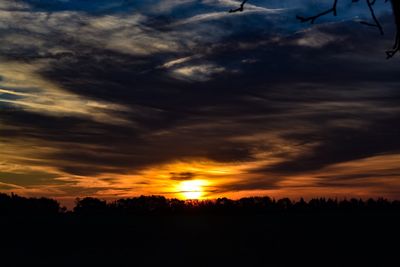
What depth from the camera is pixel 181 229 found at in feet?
64.7

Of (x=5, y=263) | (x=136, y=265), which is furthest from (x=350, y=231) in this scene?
(x=5, y=263)

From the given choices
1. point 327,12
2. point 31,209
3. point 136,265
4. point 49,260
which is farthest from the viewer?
point 31,209

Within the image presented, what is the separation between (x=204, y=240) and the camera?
61.7ft

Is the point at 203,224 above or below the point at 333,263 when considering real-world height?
above

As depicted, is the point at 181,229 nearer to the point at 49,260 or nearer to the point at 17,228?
the point at 49,260

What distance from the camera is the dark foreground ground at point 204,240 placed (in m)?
17.4

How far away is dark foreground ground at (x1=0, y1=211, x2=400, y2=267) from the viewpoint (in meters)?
17.4

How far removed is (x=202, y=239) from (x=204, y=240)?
10 cm

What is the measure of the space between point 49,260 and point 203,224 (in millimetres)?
5129

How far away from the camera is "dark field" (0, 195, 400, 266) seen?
17.5m

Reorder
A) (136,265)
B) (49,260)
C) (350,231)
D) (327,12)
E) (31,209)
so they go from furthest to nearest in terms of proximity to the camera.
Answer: (31,209) → (350,231) → (49,260) → (136,265) → (327,12)

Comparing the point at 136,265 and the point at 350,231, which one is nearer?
the point at 136,265

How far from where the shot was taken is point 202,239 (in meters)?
18.9

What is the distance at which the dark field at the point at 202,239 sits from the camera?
17.5 m
